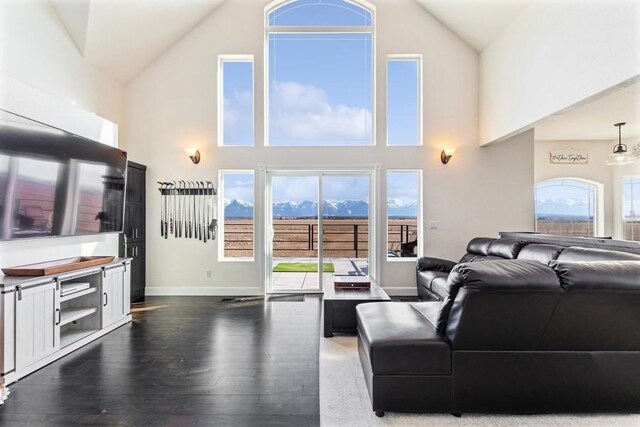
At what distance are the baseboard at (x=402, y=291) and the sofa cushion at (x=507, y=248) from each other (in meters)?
1.45

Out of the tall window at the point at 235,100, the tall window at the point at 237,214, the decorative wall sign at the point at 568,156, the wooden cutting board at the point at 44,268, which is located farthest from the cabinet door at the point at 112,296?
the decorative wall sign at the point at 568,156

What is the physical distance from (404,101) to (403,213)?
197 centimetres

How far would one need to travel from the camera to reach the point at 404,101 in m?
5.85

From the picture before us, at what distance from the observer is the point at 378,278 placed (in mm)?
5699

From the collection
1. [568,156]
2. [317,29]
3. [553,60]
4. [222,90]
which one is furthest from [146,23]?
[568,156]

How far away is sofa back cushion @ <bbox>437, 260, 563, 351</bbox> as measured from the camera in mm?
2004

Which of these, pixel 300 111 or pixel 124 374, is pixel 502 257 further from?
pixel 124 374

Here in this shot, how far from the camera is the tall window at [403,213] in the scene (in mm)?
5805

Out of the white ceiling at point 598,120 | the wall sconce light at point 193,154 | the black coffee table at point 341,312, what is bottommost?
the black coffee table at point 341,312

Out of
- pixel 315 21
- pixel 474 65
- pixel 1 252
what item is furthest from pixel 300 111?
pixel 1 252

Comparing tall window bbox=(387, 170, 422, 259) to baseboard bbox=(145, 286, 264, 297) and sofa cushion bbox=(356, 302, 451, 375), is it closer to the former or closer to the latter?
baseboard bbox=(145, 286, 264, 297)

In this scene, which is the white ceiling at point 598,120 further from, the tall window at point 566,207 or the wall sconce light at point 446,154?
the wall sconce light at point 446,154

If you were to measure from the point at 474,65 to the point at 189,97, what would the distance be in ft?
16.1

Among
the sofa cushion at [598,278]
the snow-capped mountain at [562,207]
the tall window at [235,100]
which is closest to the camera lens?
the sofa cushion at [598,278]
